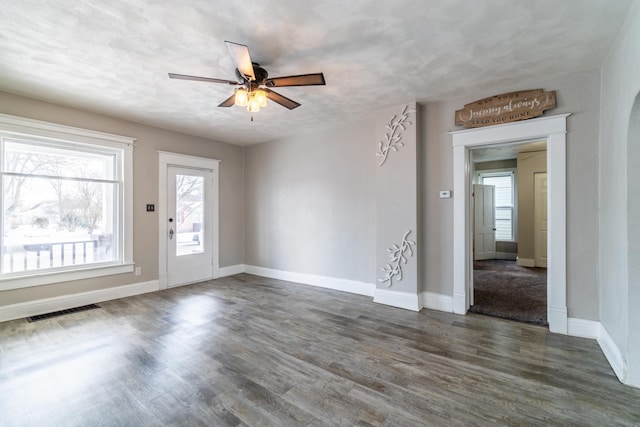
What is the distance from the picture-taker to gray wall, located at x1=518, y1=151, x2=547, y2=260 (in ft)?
21.4

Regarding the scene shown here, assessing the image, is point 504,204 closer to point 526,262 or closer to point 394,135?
point 526,262

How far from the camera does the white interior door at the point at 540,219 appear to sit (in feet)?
20.9

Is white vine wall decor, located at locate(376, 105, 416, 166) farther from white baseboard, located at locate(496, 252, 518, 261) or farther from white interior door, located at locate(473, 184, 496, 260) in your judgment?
white baseboard, located at locate(496, 252, 518, 261)

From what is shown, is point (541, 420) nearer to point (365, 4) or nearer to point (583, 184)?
point (583, 184)

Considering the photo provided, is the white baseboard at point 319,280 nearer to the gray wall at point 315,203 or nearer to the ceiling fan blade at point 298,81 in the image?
the gray wall at point 315,203

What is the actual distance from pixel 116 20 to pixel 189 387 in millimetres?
2848

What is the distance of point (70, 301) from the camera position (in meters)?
3.79

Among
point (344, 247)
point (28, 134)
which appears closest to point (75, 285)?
point (28, 134)

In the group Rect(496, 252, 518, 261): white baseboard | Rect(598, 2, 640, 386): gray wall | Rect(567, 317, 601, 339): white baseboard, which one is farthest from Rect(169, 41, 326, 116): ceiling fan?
Rect(496, 252, 518, 261): white baseboard

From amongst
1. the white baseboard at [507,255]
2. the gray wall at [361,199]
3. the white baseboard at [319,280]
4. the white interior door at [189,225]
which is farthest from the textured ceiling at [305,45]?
the white baseboard at [507,255]

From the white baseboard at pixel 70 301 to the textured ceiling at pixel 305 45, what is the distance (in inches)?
104

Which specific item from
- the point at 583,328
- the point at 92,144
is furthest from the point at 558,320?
the point at 92,144

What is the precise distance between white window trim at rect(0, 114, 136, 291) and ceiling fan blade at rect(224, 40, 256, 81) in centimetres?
305

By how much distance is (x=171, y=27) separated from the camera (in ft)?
7.17
